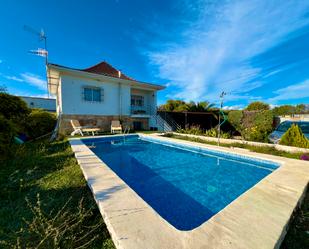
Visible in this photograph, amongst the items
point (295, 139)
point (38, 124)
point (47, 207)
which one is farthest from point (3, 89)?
point (295, 139)

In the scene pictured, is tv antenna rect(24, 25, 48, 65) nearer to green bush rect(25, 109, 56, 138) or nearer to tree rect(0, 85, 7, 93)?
tree rect(0, 85, 7, 93)

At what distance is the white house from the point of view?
441 inches

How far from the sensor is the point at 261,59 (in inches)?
572

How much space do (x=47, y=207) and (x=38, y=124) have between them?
10.6 meters

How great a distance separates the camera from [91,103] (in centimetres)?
1244

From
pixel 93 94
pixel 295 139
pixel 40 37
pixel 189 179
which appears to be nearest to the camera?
pixel 189 179

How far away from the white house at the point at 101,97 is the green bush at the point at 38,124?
45.7 inches

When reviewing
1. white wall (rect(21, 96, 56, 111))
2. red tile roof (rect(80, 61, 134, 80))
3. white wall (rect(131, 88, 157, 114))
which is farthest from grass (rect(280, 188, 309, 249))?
white wall (rect(21, 96, 56, 111))

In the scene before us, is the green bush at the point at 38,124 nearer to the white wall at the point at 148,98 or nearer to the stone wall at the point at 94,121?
the stone wall at the point at 94,121

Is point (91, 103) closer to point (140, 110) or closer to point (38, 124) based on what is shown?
point (38, 124)

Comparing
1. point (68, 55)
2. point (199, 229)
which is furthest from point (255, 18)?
point (68, 55)

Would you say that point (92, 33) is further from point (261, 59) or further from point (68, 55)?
point (261, 59)

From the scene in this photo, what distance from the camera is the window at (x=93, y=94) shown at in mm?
12230

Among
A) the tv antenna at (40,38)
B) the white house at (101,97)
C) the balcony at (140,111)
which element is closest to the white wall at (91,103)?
the white house at (101,97)
